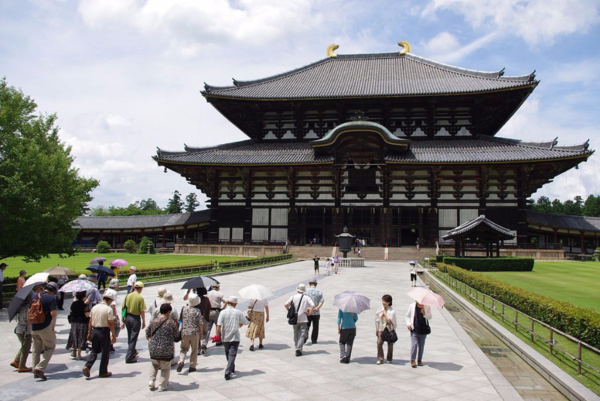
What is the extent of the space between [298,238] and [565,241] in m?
33.7

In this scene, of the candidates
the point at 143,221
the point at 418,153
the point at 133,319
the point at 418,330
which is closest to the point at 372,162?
the point at 418,153

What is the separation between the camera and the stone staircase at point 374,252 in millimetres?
42625

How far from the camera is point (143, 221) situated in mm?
60188

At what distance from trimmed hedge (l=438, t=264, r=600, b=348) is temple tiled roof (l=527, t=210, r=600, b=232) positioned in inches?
1345

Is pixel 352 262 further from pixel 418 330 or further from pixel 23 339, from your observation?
pixel 23 339

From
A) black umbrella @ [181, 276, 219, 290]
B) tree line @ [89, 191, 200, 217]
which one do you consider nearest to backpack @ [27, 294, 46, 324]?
black umbrella @ [181, 276, 219, 290]

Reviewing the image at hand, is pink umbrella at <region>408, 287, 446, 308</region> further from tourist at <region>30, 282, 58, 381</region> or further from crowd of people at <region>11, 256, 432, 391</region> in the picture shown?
tourist at <region>30, 282, 58, 381</region>

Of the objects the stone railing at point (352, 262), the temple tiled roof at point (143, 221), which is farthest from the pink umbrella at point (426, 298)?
the temple tiled roof at point (143, 221)

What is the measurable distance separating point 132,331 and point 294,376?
4144mm

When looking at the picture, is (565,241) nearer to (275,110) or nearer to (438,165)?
(438,165)

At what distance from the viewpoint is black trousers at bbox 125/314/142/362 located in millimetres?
10578

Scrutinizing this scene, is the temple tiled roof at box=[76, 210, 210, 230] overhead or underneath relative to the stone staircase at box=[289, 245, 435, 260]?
overhead

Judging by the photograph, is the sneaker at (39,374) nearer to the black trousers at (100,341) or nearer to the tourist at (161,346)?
the black trousers at (100,341)

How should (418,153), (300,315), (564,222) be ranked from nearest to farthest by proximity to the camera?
1. (300,315)
2. (418,153)
3. (564,222)
